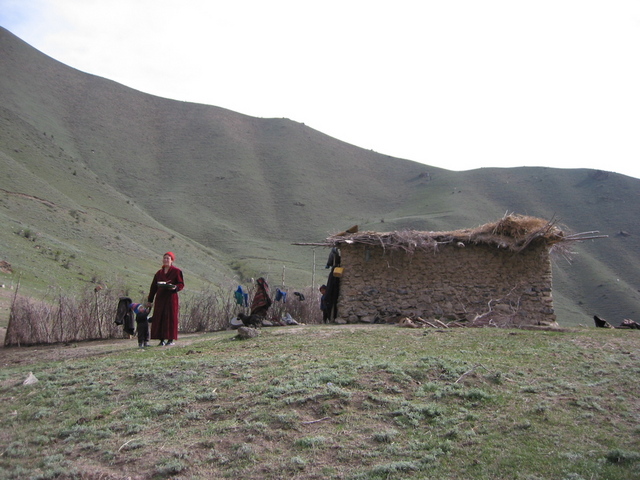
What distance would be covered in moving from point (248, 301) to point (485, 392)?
908 centimetres

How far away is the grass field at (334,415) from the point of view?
4.52m

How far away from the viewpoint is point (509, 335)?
9.52 m

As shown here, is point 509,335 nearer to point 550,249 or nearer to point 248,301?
point 550,249

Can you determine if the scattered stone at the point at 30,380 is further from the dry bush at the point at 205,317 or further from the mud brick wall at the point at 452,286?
the mud brick wall at the point at 452,286

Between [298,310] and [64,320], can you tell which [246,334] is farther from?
[298,310]

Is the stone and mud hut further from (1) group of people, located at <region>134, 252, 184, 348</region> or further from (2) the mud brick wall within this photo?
(1) group of people, located at <region>134, 252, 184, 348</region>

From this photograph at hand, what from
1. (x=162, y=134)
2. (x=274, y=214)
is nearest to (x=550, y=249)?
(x=274, y=214)

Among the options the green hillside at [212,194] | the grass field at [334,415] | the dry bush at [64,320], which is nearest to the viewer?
the grass field at [334,415]

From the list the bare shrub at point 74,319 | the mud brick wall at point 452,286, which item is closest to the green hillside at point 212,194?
the bare shrub at point 74,319

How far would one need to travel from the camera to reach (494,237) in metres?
12.3

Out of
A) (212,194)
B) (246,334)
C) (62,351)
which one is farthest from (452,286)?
(212,194)

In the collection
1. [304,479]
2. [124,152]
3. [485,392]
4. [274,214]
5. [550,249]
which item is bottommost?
[304,479]

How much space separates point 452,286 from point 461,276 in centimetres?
30

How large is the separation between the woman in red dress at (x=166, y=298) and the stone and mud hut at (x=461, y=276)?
4.44m
